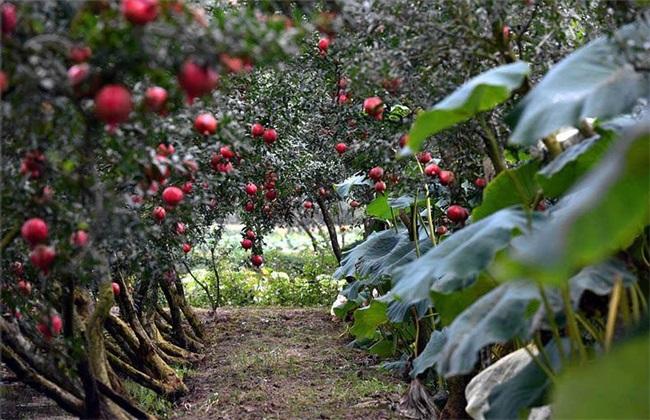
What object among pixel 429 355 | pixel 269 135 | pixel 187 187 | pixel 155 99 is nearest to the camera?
pixel 155 99

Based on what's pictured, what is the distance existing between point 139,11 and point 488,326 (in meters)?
1.21

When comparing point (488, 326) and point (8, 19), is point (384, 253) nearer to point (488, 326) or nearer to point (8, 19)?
point (488, 326)

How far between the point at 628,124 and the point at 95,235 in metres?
1.73

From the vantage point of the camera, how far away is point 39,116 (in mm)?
1779

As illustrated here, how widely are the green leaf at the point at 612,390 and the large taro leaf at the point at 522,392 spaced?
832 mm

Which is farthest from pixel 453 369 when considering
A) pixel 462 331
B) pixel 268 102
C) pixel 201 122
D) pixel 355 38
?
pixel 268 102

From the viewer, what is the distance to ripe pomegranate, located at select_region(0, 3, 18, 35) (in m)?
1.63

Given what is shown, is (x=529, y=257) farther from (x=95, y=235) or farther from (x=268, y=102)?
(x=268, y=102)

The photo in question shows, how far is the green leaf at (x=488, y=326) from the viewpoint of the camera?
2117 millimetres

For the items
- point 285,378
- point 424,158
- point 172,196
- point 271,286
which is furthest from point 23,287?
point 271,286

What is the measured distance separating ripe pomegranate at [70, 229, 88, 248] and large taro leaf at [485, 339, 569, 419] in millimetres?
1272

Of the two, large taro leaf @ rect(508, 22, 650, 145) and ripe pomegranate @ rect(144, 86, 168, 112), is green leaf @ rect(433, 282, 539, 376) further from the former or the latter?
ripe pomegranate @ rect(144, 86, 168, 112)

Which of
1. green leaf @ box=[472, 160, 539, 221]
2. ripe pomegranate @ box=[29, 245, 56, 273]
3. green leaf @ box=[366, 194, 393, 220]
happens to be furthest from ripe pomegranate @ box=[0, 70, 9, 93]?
green leaf @ box=[366, 194, 393, 220]

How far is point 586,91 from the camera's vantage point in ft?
7.33
